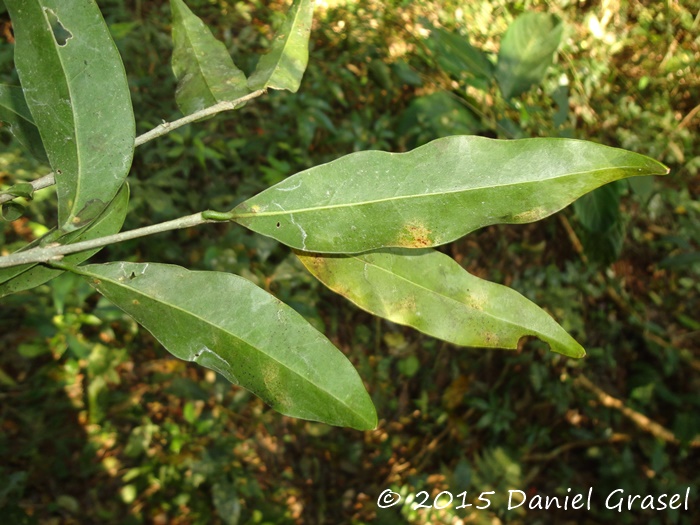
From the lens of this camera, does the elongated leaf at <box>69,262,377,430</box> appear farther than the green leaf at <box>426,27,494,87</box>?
No

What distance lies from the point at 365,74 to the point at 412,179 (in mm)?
2706

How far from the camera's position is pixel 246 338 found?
684mm

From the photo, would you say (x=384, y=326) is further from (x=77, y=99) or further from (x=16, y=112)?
(x=77, y=99)

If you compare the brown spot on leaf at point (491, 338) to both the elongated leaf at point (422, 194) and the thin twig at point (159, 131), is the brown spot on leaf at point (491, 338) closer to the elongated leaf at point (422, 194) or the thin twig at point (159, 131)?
the elongated leaf at point (422, 194)

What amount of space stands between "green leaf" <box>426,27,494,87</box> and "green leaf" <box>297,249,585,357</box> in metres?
1.50

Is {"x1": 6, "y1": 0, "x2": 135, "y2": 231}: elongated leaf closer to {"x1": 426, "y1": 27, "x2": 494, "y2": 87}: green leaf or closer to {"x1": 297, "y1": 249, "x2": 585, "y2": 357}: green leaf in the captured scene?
{"x1": 297, "y1": 249, "x2": 585, "y2": 357}: green leaf

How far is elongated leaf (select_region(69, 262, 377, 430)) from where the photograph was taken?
683 mm

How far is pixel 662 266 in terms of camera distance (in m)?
3.15

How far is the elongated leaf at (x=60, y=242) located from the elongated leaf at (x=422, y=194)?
0.60ft
